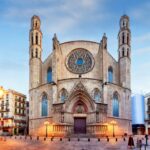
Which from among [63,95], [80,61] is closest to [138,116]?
[80,61]

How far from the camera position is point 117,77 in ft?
187

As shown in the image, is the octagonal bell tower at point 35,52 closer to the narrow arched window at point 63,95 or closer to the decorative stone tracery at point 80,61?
the decorative stone tracery at point 80,61

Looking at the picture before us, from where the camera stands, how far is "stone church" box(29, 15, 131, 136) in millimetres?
48844

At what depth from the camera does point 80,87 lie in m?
49.5

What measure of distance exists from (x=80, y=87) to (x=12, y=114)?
28917 mm

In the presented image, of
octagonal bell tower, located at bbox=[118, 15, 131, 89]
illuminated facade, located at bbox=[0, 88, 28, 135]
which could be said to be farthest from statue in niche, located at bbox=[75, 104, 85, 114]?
illuminated facade, located at bbox=[0, 88, 28, 135]

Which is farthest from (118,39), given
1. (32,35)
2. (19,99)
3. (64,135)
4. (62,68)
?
(19,99)

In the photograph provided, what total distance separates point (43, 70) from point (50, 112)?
9865 millimetres

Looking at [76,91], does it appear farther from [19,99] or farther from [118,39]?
[19,99]

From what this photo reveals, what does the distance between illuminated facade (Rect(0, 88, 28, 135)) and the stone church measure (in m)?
17.0

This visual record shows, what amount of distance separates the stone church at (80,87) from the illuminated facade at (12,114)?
55.9 ft

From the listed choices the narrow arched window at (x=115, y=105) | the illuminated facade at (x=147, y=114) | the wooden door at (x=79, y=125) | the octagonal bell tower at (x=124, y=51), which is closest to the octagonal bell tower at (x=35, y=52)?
the wooden door at (x=79, y=125)

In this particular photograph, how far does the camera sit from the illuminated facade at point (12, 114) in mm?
70625

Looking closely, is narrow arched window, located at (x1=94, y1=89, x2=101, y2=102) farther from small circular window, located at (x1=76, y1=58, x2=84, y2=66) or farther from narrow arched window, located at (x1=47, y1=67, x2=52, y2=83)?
narrow arched window, located at (x1=47, y1=67, x2=52, y2=83)
